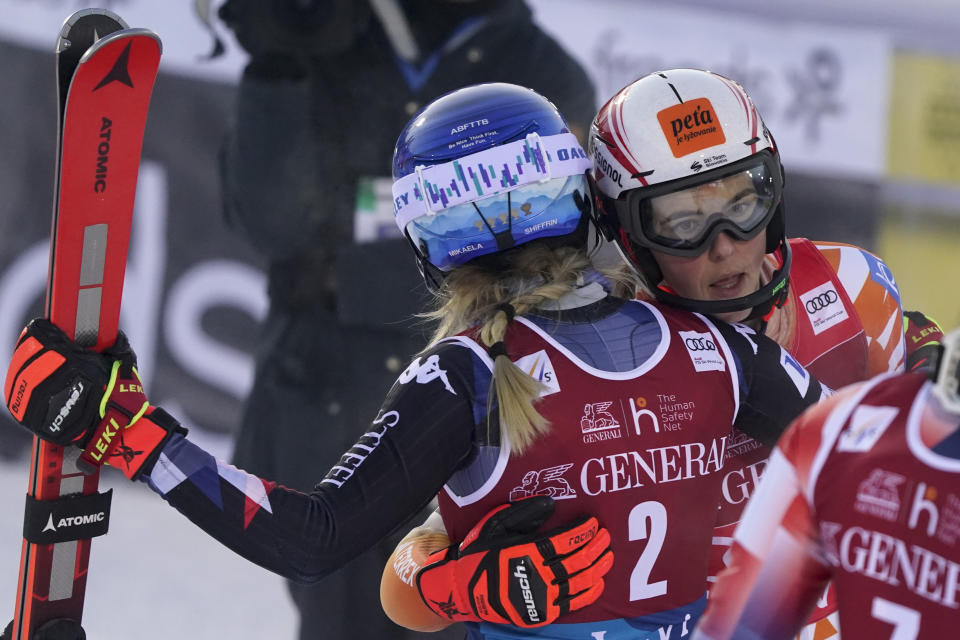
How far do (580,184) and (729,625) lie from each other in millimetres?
931

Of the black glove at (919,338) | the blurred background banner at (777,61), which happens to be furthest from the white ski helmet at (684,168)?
the blurred background banner at (777,61)

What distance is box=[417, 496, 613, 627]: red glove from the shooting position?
1628 millimetres

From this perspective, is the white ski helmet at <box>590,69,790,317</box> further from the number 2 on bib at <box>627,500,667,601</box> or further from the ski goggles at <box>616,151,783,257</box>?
the number 2 on bib at <box>627,500,667,601</box>

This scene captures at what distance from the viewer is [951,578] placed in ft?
3.44

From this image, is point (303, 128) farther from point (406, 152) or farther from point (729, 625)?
point (729, 625)

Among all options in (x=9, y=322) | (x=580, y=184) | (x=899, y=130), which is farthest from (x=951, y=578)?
(x=899, y=130)

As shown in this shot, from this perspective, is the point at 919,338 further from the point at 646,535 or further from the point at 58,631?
the point at 58,631

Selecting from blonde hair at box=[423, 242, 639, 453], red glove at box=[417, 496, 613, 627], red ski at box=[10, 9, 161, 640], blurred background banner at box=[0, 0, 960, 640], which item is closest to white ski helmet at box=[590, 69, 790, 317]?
blonde hair at box=[423, 242, 639, 453]

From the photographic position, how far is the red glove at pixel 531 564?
163cm

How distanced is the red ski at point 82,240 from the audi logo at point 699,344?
960 millimetres

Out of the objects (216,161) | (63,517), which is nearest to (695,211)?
(63,517)

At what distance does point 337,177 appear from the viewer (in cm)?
411

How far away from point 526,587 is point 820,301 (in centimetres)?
95

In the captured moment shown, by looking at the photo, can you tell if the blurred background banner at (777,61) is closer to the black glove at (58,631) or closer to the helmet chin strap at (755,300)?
the helmet chin strap at (755,300)
